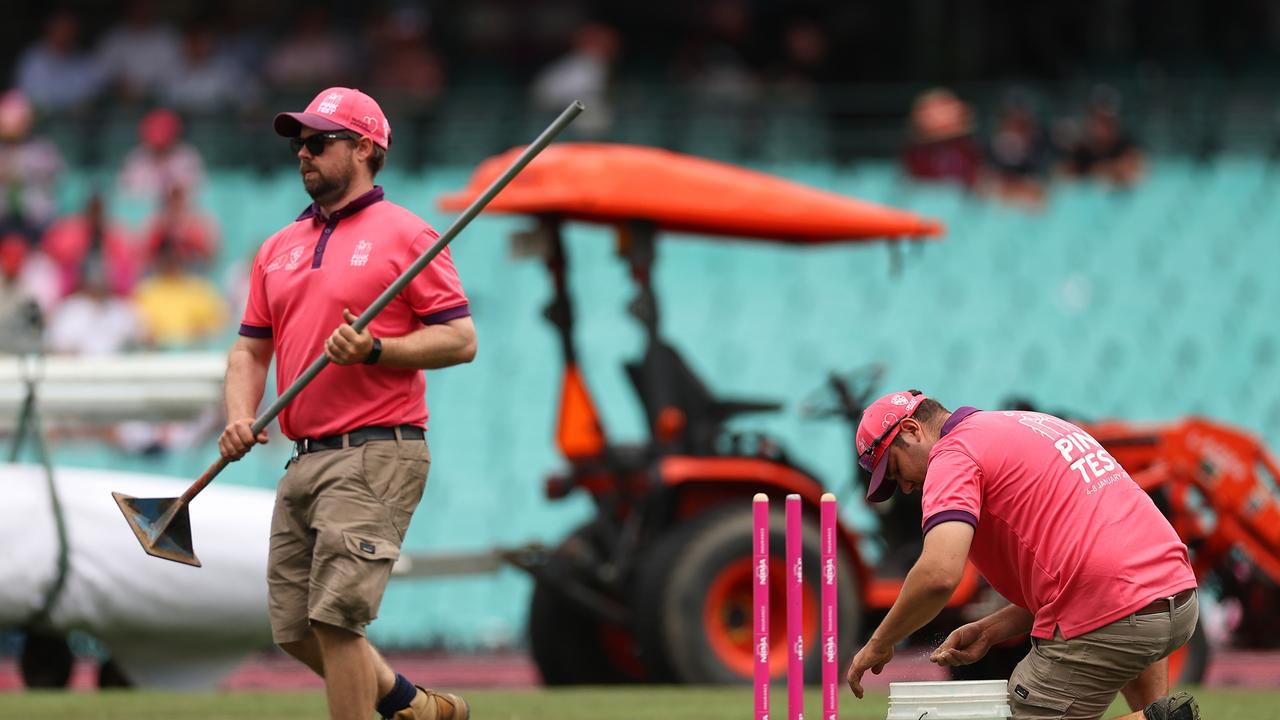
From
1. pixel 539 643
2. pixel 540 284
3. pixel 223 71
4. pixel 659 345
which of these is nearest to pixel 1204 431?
pixel 659 345

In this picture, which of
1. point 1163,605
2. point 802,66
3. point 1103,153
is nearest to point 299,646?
point 1163,605

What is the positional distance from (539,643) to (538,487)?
4.38 meters

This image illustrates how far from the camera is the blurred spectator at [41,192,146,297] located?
15406 mm

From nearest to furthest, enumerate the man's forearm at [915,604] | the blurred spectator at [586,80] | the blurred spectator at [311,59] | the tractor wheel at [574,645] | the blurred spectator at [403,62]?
1. the man's forearm at [915,604]
2. the tractor wheel at [574,645]
3. the blurred spectator at [586,80]
4. the blurred spectator at [403,62]
5. the blurred spectator at [311,59]

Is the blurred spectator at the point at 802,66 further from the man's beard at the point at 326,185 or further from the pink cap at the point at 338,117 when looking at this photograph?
the man's beard at the point at 326,185

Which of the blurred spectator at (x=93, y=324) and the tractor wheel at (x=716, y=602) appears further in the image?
the blurred spectator at (x=93, y=324)

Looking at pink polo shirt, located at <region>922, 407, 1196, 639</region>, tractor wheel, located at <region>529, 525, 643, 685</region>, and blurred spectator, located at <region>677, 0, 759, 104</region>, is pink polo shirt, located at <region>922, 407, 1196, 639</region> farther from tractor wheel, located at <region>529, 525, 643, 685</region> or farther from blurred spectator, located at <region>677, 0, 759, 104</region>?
blurred spectator, located at <region>677, 0, 759, 104</region>

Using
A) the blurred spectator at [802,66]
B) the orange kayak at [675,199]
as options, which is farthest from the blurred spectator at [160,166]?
the orange kayak at [675,199]

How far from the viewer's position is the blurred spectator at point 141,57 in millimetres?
18516

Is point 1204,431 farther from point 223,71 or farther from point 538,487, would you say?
point 223,71

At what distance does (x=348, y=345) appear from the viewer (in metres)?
6.03

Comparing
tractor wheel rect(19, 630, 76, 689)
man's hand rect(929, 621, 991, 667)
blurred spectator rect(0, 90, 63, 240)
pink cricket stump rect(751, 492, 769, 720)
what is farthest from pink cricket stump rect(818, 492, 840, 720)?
blurred spectator rect(0, 90, 63, 240)

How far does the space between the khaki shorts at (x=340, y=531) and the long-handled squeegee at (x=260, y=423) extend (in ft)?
0.78

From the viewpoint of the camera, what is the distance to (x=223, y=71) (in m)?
18.7
